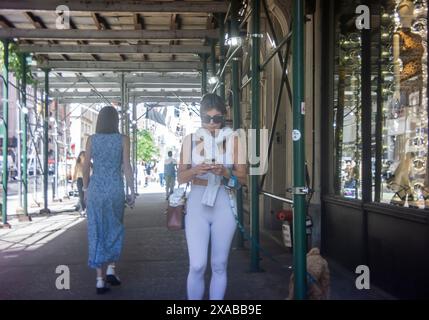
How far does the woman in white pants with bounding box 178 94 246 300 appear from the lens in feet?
12.0

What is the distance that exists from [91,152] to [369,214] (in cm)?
279

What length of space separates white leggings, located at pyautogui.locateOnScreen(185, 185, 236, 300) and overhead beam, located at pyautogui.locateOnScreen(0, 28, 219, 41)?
6487 millimetres

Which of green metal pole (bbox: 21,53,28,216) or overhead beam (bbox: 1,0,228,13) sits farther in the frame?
green metal pole (bbox: 21,53,28,216)

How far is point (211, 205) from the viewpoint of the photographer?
3627 mm

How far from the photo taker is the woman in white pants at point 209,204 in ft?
12.0

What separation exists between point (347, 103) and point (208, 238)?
10.3 ft

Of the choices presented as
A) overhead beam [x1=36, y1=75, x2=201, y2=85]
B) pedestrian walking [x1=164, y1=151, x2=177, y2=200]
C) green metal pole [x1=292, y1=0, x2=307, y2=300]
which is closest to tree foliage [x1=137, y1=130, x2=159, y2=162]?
pedestrian walking [x1=164, y1=151, x2=177, y2=200]

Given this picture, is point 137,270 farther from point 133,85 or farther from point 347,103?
point 133,85

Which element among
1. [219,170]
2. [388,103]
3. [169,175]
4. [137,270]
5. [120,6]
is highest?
[120,6]

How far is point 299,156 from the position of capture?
368 centimetres

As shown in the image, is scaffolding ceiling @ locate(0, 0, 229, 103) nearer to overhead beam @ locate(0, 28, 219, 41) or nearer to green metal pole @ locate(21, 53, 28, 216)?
overhead beam @ locate(0, 28, 219, 41)

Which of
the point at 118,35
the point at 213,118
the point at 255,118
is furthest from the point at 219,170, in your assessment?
the point at 118,35
